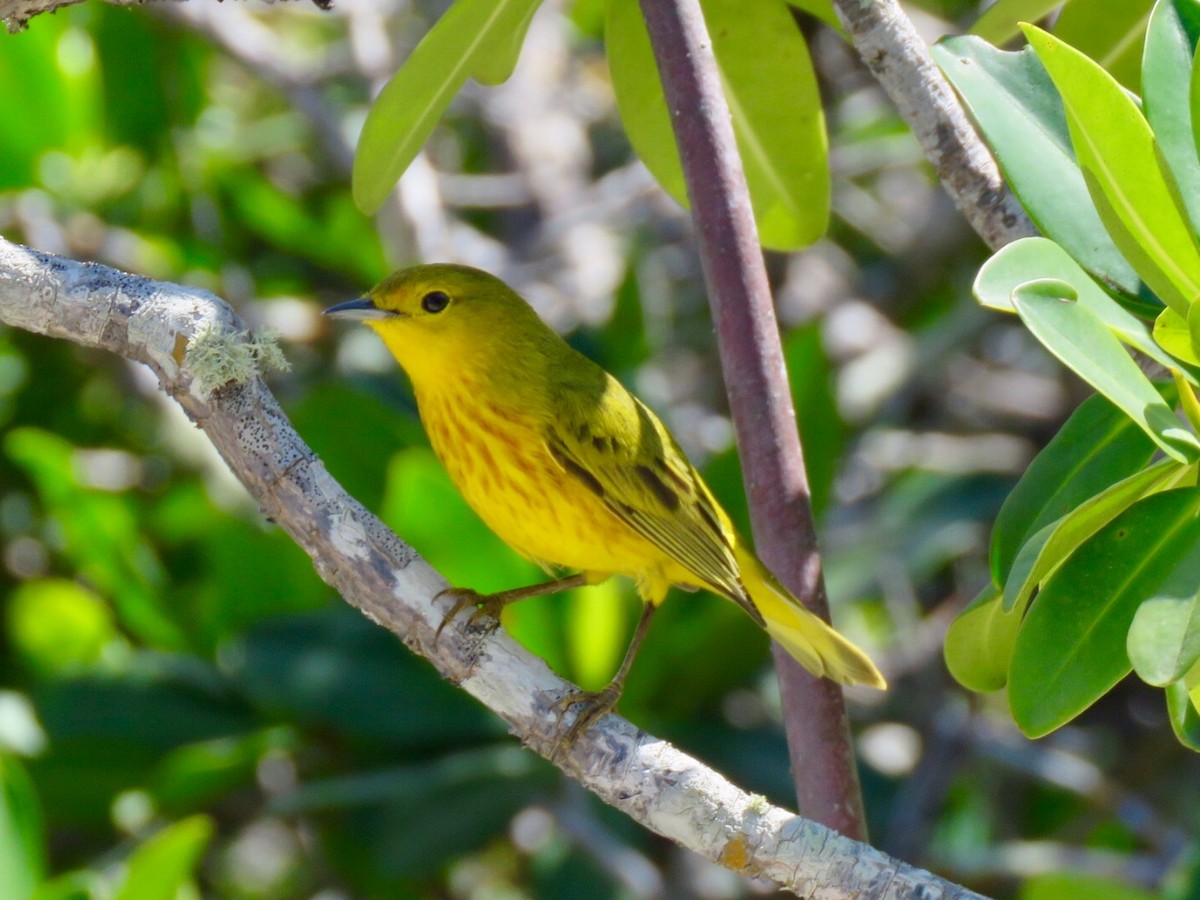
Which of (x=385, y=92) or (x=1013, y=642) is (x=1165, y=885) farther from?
(x=385, y=92)

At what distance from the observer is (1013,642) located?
95.3 inches

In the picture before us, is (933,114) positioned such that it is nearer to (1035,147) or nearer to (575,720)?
(1035,147)

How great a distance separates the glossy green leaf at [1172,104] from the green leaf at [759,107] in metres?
0.95

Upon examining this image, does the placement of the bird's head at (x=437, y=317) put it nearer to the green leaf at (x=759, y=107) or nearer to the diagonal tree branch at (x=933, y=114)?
the green leaf at (x=759, y=107)

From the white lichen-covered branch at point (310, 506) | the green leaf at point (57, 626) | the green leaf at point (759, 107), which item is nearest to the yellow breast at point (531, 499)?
the green leaf at point (759, 107)

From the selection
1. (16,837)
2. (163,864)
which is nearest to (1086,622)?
(163,864)

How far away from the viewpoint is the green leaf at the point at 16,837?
3.10 metres

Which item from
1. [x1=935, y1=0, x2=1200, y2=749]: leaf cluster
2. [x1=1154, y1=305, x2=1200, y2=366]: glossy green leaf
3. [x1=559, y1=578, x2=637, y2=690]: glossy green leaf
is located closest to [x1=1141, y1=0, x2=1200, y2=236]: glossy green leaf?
[x1=935, y1=0, x2=1200, y2=749]: leaf cluster

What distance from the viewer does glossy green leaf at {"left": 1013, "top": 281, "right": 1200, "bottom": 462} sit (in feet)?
5.83

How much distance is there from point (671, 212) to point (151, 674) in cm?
310

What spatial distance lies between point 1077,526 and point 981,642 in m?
0.43

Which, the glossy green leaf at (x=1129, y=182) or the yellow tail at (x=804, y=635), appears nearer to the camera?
the glossy green leaf at (x=1129, y=182)

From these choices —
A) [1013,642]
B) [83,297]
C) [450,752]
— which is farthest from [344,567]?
[450,752]

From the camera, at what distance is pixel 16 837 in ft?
10.2
